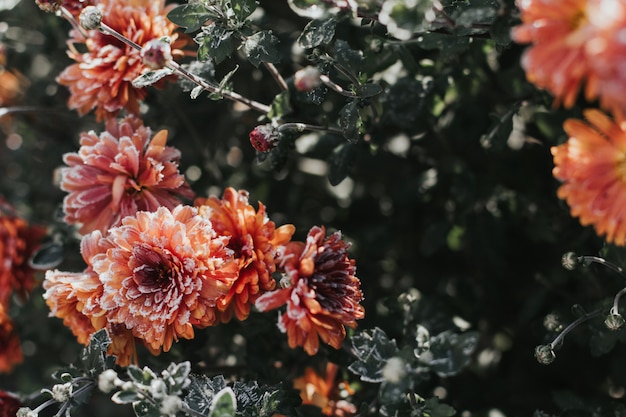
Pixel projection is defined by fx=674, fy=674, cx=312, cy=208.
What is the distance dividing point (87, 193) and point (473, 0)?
64 cm

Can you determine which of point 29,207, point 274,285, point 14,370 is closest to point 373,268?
point 274,285

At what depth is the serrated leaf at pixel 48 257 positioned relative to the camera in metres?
1.22

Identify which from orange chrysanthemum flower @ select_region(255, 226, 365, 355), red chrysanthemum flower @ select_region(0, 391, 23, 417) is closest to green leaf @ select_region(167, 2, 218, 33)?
orange chrysanthemum flower @ select_region(255, 226, 365, 355)

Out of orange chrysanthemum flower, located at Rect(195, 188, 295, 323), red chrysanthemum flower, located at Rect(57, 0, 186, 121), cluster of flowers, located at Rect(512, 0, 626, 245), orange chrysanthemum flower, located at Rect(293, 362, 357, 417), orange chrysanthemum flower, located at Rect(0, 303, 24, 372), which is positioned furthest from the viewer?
orange chrysanthemum flower, located at Rect(0, 303, 24, 372)

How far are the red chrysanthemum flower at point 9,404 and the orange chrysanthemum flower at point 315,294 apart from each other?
0.52m

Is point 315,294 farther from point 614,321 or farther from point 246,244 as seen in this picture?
point 614,321

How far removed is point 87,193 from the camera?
105 cm

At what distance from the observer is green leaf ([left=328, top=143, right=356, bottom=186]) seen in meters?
1.13

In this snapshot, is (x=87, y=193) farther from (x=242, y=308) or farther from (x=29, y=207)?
(x=29, y=207)

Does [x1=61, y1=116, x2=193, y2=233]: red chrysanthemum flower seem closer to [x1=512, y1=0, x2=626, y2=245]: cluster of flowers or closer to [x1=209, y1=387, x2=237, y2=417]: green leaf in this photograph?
[x1=209, y1=387, x2=237, y2=417]: green leaf

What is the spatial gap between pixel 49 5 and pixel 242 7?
27cm

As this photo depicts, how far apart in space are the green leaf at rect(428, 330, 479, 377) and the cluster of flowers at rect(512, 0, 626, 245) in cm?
25

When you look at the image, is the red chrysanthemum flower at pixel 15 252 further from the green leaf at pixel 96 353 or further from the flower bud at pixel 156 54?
the flower bud at pixel 156 54

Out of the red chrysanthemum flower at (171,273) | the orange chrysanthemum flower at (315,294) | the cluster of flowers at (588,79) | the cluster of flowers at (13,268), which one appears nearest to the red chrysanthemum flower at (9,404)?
the cluster of flowers at (13,268)
